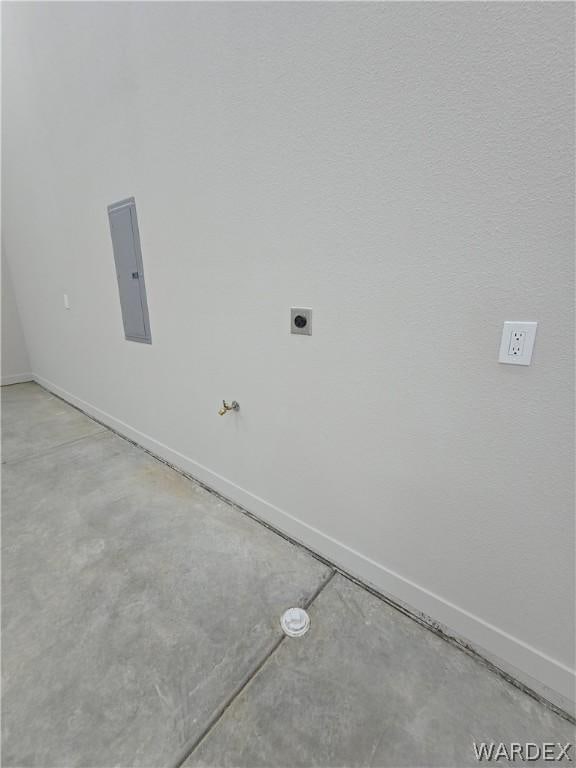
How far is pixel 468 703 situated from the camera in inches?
38.5


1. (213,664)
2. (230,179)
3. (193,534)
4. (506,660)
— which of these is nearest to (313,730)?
(213,664)

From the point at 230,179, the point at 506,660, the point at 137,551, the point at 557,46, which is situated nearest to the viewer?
the point at 557,46

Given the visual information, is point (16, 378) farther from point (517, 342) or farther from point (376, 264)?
point (517, 342)

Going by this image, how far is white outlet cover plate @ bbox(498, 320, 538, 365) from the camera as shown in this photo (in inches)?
33.4

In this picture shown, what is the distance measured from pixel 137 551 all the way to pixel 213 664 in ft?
2.14

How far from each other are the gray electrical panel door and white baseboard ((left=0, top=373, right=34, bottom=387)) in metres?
2.76

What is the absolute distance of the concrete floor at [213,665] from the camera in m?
0.90

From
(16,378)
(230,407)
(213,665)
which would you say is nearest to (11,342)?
(16,378)

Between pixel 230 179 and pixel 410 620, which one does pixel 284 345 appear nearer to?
pixel 230 179

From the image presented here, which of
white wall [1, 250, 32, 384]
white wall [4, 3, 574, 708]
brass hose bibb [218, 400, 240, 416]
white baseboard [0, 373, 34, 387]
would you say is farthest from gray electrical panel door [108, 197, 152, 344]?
white baseboard [0, 373, 34, 387]

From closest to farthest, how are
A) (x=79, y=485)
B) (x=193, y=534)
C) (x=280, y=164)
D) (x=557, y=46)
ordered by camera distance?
(x=557, y=46) → (x=280, y=164) → (x=193, y=534) → (x=79, y=485)

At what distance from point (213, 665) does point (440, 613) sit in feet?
2.53

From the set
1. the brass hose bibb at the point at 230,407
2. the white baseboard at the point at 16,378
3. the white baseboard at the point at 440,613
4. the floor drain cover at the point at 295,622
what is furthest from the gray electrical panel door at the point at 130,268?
the white baseboard at the point at 16,378

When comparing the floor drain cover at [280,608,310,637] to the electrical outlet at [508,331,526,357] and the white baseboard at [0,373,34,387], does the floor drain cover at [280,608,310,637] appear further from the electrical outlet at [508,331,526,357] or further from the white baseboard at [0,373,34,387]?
the white baseboard at [0,373,34,387]
